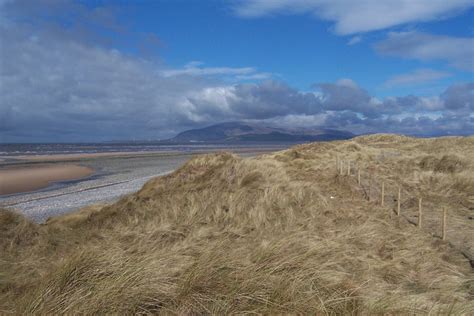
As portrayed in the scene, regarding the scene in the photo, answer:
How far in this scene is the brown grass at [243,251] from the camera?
13.9 ft

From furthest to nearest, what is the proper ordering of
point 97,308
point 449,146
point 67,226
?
point 449,146 → point 67,226 → point 97,308

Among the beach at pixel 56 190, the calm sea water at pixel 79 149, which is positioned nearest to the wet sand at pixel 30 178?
the beach at pixel 56 190

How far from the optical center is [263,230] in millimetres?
9141

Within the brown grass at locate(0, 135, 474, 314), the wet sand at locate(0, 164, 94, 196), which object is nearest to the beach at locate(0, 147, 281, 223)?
the wet sand at locate(0, 164, 94, 196)

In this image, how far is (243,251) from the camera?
617cm

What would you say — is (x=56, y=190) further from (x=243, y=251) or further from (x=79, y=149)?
(x=79, y=149)

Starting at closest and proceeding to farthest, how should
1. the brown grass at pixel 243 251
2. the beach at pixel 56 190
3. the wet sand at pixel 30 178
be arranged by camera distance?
the brown grass at pixel 243 251
the beach at pixel 56 190
the wet sand at pixel 30 178

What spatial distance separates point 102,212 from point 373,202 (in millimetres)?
9121

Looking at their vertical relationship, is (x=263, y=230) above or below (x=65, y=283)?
below

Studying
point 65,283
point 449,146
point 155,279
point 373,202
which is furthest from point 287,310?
point 449,146

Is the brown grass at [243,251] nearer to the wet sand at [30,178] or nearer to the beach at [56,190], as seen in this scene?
the beach at [56,190]

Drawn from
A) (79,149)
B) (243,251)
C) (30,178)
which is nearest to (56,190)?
(30,178)

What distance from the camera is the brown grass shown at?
425cm

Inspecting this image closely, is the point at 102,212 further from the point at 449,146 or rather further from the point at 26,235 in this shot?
the point at 449,146
